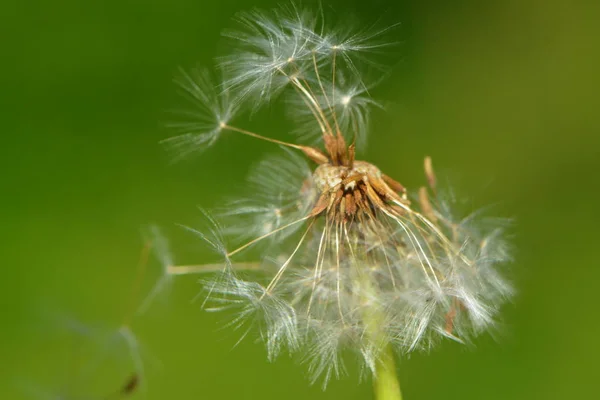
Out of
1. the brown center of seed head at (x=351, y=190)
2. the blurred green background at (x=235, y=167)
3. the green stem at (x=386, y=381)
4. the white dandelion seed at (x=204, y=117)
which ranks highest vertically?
the blurred green background at (x=235, y=167)

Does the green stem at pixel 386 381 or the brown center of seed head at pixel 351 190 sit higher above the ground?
the brown center of seed head at pixel 351 190

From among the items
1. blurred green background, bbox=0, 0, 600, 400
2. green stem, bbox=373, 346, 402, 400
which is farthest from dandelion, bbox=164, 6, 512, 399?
blurred green background, bbox=0, 0, 600, 400

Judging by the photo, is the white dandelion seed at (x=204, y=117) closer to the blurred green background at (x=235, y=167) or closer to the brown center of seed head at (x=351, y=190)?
the brown center of seed head at (x=351, y=190)

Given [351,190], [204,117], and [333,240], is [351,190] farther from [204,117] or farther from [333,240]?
[204,117]

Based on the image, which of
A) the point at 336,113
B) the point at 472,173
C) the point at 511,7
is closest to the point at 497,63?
the point at 511,7

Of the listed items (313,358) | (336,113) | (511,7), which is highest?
(511,7)

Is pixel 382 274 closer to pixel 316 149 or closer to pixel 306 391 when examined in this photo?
pixel 316 149

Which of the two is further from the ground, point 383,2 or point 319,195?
point 383,2

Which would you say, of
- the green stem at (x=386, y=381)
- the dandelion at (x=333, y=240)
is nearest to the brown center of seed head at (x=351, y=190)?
the dandelion at (x=333, y=240)
